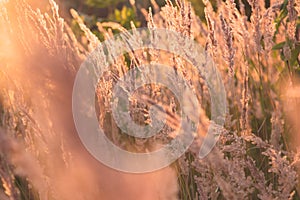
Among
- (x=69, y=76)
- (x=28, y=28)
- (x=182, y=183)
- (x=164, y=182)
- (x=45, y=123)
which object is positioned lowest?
(x=182, y=183)

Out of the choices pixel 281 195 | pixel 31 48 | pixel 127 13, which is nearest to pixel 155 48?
pixel 31 48

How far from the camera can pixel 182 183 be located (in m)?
1.74

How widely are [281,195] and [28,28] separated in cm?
77

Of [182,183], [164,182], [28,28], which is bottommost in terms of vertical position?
[182,183]

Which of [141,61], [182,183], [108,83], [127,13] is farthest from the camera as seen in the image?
→ [127,13]

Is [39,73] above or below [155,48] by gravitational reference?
above

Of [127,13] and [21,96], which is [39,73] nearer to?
[21,96]

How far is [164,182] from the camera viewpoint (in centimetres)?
113

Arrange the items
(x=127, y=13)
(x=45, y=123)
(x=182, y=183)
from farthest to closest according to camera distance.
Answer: (x=127, y=13) < (x=182, y=183) < (x=45, y=123)

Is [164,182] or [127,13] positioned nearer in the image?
[164,182]

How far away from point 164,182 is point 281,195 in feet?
0.91

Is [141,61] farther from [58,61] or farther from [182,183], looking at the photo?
[58,61]

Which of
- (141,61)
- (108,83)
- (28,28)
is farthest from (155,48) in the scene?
(28,28)

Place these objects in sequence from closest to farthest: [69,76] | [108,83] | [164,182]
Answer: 1. [69,76]
2. [164,182]
3. [108,83]
